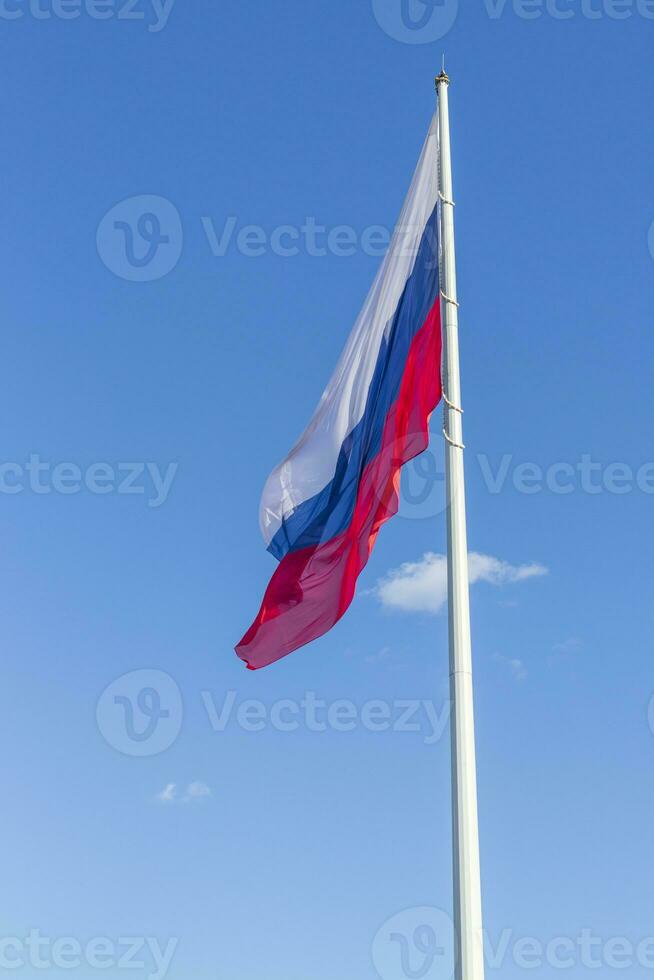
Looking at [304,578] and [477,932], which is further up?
[304,578]

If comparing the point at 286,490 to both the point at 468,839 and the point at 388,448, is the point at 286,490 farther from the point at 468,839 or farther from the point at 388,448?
the point at 468,839

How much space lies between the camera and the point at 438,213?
16.8m

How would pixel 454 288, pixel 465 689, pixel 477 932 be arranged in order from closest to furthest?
pixel 477 932
pixel 465 689
pixel 454 288

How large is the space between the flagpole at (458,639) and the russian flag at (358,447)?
10.4 inches

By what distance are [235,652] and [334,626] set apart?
2105 millimetres

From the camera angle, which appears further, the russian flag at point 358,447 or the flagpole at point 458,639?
the russian flag at point 358,447

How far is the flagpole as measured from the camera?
13.0 meters

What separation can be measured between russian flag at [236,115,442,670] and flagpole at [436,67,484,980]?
0.26m

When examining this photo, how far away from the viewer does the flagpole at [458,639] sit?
13016mm

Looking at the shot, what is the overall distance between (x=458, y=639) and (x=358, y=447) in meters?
4.04

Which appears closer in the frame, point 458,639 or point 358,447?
point 458,639

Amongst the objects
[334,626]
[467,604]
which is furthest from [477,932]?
[334,626]

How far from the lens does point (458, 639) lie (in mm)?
14383

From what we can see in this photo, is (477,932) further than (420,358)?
No
